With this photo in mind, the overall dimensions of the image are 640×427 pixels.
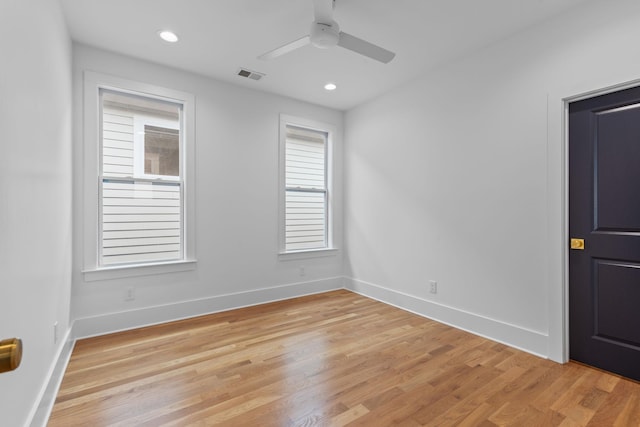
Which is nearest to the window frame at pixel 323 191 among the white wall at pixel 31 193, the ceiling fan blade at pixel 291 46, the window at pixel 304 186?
the window at pixel 304 186

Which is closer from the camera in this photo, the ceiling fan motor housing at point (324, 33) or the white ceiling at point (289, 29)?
the ceiling fan motor housing at point (324, 33)

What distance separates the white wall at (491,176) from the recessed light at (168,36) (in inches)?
98.6

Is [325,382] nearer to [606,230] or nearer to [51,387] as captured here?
[51,387]

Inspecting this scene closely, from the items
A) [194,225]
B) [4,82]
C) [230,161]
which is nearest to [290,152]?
[230,161]

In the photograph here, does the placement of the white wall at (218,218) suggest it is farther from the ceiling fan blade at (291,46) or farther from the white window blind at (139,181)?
the ceiling fan blade at (291,46)

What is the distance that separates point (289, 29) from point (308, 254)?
9.08 ft

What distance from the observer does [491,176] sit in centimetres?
290

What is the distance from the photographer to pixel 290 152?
4.36 m

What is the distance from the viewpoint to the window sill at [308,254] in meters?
4.14

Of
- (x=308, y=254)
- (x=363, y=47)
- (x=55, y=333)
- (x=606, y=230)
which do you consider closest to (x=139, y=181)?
(x=55, y=333)

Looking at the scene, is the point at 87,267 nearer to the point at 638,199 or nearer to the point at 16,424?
the point at 16,424

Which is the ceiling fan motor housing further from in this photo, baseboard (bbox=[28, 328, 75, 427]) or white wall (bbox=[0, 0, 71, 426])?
baseboard (bbox=[28, 328, 75, 427])

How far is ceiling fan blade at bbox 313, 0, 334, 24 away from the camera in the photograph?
198cm

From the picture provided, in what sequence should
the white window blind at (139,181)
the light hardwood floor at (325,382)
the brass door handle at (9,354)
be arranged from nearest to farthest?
the brass door handle at (9,354) → the light hardwood floor at (325,382) → the white window blind at (139,181)
